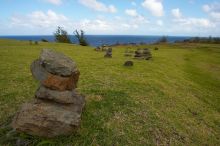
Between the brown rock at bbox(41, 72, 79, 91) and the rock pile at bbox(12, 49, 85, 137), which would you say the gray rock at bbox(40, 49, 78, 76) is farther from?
the brown rock at bbox(41, 72, 79, 91)

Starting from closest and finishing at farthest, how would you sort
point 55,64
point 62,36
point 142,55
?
point 55,64 < point 142,55 < point 62,36

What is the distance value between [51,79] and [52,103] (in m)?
1.12

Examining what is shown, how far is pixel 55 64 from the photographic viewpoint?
32.3 ft

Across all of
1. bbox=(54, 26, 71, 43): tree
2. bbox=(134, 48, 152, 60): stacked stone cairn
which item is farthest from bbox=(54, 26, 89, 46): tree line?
bbox=(134, 48, 152, 60): stacked stone cairn

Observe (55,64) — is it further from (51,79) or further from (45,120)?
(45,120)

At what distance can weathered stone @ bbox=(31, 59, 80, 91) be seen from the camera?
9.89 metres

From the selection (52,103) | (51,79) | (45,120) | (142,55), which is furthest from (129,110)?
(142,55)

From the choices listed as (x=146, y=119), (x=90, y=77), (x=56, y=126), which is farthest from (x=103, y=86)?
(x=56, y=126)

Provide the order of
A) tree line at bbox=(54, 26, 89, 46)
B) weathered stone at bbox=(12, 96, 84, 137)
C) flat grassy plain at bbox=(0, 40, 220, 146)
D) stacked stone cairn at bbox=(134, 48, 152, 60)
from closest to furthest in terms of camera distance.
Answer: weathered stone at bbox=(12, 96, 84, 137) < flat grassy plain at bbox=(0, 40, 220, 146) < stacked stone cairn at bbox=(134, 48, 152, 60) < tree line at bbox=(54, 26, 89, 46)

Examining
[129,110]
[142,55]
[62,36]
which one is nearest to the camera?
[129,110]

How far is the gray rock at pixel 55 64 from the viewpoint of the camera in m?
9.80

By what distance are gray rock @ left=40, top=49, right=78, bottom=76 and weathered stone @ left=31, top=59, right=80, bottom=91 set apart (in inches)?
7.9

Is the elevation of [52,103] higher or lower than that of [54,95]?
lower

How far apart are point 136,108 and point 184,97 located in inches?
245
